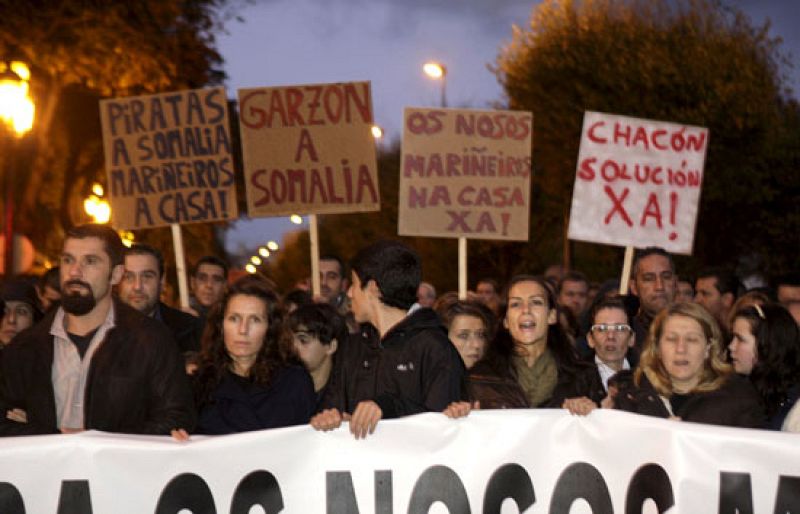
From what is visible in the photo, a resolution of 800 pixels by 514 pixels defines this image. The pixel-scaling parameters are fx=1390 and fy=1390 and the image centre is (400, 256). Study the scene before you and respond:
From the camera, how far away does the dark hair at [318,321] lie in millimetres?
7238

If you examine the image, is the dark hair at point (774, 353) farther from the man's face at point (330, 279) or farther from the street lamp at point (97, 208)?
the street lamp at point (97, 208)

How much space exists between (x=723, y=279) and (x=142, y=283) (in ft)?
14.8

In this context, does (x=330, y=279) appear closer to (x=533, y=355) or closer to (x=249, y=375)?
(x=533, y=355)

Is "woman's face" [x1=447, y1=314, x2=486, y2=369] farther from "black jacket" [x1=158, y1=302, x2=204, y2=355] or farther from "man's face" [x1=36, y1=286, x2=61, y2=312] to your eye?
"man's face" [x1=36, y1=286, x2=61, y2=312]

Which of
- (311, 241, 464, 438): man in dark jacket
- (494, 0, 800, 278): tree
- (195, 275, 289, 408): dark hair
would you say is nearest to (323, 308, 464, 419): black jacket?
(311, 241, 464, 438): man in dark jacket

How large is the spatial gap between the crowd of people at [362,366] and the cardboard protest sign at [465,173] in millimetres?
3392

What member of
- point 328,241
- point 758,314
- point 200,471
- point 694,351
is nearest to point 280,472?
point 200,471

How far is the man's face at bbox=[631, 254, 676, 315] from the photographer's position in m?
8.92

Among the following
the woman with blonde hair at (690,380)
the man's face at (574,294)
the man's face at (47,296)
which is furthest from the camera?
the man's face at (574,294)

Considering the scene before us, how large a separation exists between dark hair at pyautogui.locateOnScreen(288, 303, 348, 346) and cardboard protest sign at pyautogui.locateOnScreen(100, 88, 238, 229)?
3031 mm

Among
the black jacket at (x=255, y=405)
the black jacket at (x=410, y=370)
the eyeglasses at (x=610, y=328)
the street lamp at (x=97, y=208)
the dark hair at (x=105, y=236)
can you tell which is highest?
the street lamp at (x=97, y=208)

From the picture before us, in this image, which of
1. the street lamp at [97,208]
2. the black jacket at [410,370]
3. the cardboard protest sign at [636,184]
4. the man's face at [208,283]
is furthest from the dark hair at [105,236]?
the street lamp at [97,208]

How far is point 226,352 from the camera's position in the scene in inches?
248

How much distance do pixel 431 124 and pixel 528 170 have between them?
0.81 metres
